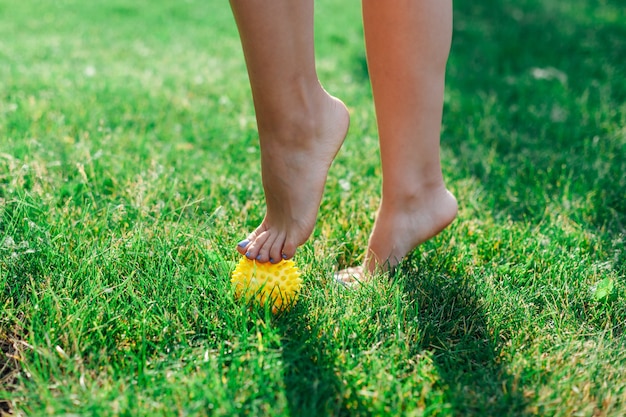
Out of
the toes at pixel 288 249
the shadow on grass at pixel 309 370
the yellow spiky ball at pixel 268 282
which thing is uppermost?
the toes at pixel 288 249

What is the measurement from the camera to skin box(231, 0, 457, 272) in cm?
148

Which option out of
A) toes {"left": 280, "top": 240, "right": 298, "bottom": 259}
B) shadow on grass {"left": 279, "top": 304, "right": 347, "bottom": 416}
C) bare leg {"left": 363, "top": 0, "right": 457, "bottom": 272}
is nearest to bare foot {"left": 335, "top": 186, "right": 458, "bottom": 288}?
bare leg {"left": 363, "top": 0, "right": 457, "bottom": 272}

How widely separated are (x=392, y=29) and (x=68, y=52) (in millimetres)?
3514

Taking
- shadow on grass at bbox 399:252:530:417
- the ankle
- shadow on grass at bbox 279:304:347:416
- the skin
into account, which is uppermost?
the skin

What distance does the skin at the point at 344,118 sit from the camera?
1478 mm

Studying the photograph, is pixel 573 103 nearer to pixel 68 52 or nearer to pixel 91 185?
pixel 91 185

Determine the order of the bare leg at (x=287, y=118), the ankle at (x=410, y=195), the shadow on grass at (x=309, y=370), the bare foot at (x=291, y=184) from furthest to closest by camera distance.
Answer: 1. the ankle at (x=410, y=195)
2. the bare foot at (x=291, y=184)
3. the bare leg at (x=287, y=118)
4. the shadow on grass at (x=309, y=370)

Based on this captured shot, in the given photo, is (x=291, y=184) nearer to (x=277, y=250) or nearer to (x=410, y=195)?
(x=277, y=250)

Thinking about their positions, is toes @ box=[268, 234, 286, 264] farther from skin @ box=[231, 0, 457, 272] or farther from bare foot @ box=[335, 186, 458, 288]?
bare foot @ box=[335, 186, 458, 288]

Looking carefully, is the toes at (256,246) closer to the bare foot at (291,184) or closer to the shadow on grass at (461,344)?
the bare foot at (291,184)

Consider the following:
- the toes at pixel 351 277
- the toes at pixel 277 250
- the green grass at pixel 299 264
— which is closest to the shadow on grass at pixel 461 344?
the green grass at pixel 299 264

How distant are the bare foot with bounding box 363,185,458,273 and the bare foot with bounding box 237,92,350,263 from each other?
248 millimetres

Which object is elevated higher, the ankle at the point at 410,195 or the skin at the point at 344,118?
the skin at the point at 344,118

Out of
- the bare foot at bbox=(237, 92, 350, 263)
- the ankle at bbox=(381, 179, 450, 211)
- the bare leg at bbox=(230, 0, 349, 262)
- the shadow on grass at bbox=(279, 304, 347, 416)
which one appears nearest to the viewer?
the shadow on grass at bbox=(279, 304, 347, 416)
